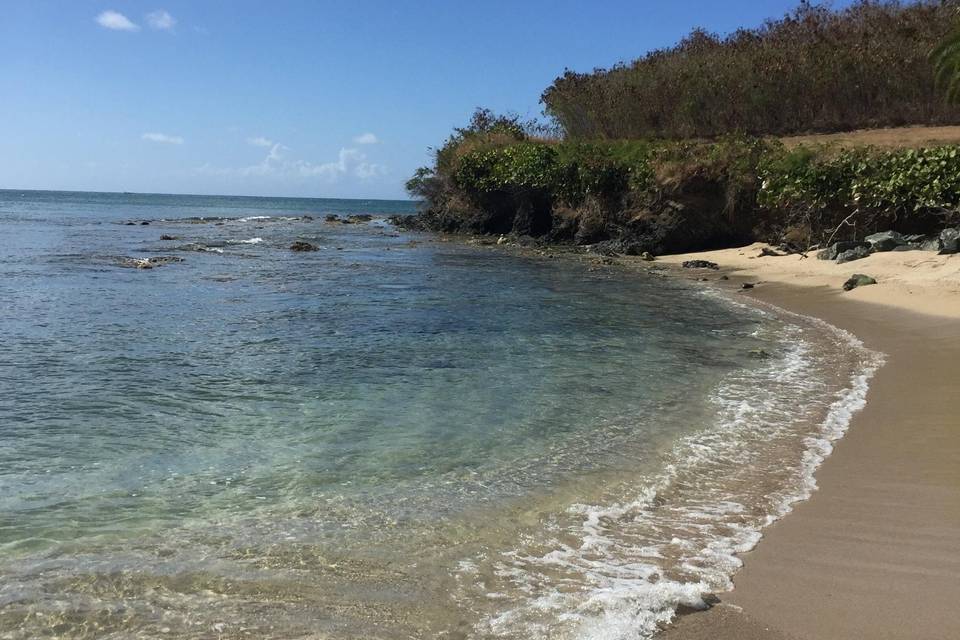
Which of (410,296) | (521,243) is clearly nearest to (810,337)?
(410,296)

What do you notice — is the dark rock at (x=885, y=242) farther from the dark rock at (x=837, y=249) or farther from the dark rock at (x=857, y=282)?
the dark rock at (x=857, y=282)

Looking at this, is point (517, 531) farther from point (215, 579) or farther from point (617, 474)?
point (215, 579)

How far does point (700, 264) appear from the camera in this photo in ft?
80.9

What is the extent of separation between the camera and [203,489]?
18.3ft

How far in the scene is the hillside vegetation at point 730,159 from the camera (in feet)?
78.1

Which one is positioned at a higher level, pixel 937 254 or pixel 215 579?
pixel 937 254

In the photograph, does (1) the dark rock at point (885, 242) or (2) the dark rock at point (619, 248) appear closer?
(1) the dark rock at point (885, 242)

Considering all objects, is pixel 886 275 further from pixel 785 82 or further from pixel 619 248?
pixel 785 82

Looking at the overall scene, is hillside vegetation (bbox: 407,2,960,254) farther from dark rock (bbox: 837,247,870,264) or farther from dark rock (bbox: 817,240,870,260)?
dark rock (bbox: 837,247,870,264)

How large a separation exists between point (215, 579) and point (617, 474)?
10.9ft

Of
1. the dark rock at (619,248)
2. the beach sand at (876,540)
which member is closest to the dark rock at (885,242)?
the dark rock at (619,248)

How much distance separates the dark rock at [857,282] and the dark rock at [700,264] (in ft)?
23.2

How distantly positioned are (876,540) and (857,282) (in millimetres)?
Answer: 14162

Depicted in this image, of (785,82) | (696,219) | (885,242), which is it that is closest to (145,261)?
(696,219)
